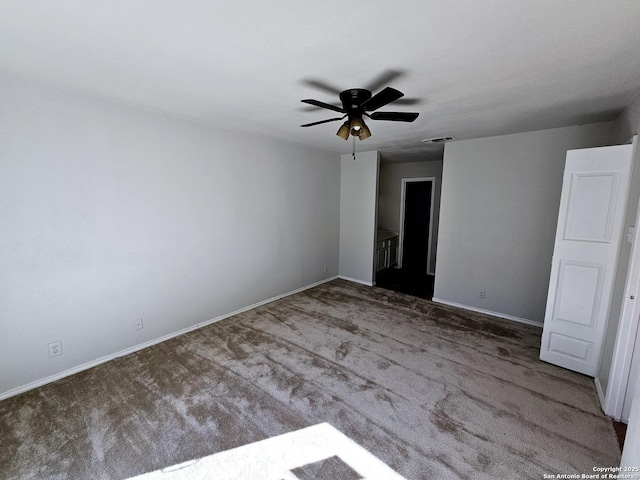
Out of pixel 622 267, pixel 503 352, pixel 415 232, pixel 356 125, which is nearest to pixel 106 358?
pixel 356 125

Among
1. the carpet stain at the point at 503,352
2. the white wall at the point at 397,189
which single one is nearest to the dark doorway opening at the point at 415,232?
the white wall at the point at 397,189

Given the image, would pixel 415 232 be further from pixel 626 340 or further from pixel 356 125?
pixel 356 125

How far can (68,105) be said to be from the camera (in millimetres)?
2238

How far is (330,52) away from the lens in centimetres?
162

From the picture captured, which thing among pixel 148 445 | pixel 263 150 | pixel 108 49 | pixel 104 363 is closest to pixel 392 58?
pixel 108 49

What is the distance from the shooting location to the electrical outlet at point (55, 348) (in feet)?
7.53

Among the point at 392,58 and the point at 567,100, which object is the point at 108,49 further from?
the point at 567,100

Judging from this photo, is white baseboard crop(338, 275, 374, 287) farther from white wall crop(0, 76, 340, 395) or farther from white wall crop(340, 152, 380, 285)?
white wall crop(0, 76, 340, 395)

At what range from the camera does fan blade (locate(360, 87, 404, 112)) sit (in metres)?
1.71

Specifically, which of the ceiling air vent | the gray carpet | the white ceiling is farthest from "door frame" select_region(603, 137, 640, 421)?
the ceiling air vent

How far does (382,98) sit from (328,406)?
2.30m

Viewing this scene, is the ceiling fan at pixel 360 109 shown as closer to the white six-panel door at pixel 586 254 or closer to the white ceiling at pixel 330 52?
the white ceiling at pixel 330 52

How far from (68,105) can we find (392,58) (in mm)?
2627

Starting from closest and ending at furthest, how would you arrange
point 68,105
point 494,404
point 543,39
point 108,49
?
point 543,39 → point 108,49 → point 494,404 → point 68,105
